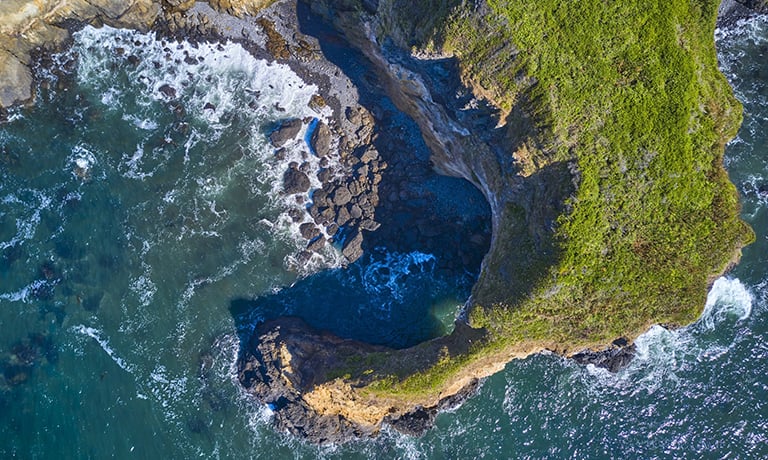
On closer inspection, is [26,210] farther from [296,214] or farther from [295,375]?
[295,375]

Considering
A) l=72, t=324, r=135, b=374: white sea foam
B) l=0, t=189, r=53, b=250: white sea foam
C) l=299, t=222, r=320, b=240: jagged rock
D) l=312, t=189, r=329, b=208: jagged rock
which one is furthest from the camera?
l=0, t=189, r=53, b=250: white sea foam

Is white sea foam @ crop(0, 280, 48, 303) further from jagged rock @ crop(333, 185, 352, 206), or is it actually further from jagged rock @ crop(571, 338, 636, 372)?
jagged rock @ crop(571, 338, 636, 372)

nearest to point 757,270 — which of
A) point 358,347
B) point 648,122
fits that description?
point 648,122

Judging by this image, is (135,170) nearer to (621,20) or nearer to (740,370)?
(621,20)

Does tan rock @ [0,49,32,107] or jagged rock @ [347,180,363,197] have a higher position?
tan rock @ [0,49,32,107]

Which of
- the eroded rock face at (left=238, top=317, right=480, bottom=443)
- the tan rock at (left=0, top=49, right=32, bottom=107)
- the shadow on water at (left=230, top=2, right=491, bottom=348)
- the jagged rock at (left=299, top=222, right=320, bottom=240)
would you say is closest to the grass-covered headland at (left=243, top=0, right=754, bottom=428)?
the shadow on water at (left=230, top=2, right=491, bottom=348)

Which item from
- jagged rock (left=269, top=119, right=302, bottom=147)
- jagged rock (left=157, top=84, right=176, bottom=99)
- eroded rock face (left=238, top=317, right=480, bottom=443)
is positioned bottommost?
eroded rock face (left=238, top=317, right=480, bottom=443)

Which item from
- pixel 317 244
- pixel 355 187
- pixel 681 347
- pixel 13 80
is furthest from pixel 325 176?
pixel 681 347
